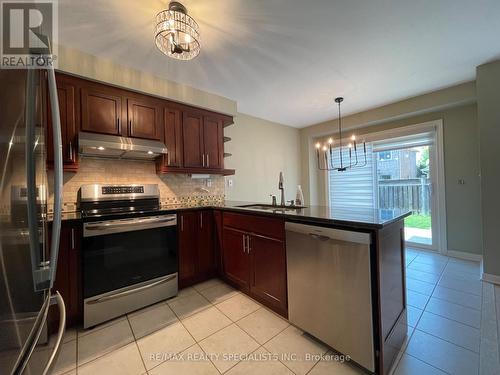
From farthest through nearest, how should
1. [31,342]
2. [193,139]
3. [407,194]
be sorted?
[407,194]
[193,139]
[31,342]

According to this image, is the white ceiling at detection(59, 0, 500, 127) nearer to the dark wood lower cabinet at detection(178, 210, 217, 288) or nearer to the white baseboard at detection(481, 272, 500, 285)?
the dark wood lower cabinet at detection(178, 210, 217, 288)

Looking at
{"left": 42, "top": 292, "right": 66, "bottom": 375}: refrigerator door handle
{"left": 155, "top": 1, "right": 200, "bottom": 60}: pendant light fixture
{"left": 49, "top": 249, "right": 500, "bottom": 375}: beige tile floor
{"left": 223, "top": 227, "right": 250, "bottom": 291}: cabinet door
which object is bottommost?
{"left": 49, "top": 249, "right": 500, "bottom": 375}: beige tile floor

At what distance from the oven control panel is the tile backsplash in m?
0.14

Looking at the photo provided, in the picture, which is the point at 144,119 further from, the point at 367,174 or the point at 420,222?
the point at 420,222

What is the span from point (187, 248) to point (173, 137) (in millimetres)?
1393

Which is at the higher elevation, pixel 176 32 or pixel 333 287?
pixel 176 32

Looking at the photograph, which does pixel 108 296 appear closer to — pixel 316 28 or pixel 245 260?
pixel 245 260

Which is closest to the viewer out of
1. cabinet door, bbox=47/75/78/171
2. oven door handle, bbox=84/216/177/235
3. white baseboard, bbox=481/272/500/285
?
oven door handle, bbox=84/216/177/235

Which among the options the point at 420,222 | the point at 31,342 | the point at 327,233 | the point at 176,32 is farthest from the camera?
the point at 420,222

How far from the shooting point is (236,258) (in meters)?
2.38

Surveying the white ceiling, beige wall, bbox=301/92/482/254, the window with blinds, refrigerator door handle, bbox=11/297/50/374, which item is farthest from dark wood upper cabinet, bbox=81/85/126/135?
beige wall, bbox=301/92/482/254

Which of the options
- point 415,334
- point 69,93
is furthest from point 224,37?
point 415,334

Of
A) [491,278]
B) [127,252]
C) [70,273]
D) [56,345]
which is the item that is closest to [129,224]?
[127,252]

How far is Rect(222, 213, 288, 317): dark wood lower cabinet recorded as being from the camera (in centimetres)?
187
